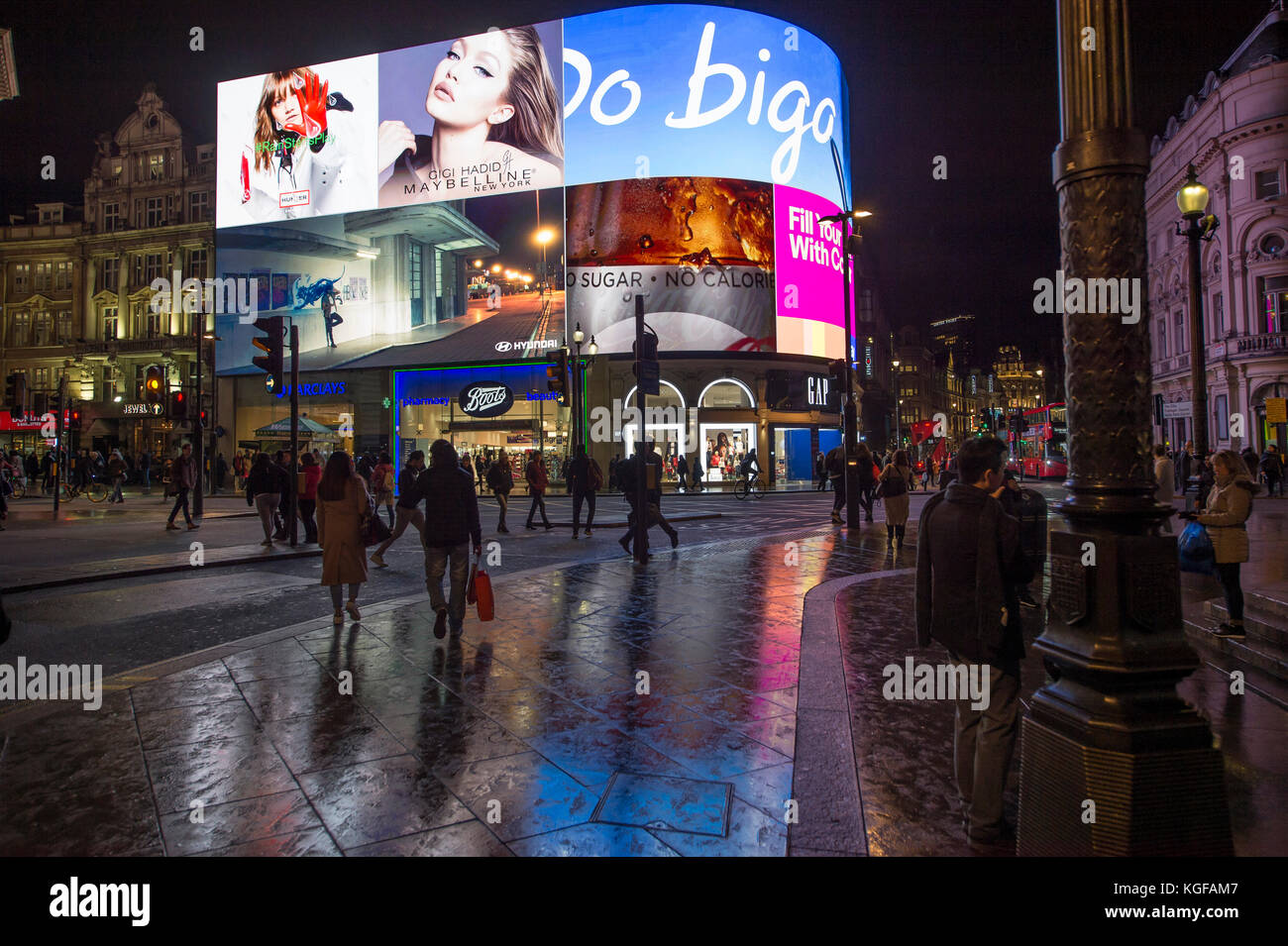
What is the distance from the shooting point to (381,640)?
679cm

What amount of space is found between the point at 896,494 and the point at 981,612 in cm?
1038

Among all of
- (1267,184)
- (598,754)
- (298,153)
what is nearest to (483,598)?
(598,754)

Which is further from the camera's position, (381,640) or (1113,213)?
(381,640)

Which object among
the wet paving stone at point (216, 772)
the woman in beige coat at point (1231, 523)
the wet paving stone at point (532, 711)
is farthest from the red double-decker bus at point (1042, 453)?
the wet paving stone at point (216, 772)

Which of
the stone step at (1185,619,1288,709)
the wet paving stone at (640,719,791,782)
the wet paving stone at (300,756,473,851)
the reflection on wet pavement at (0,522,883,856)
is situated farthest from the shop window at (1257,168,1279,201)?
the wet paving stone at (300,756,473,851)

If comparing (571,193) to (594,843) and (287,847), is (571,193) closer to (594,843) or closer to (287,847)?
(287,847)

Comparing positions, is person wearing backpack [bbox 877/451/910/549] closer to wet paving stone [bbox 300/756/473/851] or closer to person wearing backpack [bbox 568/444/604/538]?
person wearing backpack [bbox 568/444/604/538]

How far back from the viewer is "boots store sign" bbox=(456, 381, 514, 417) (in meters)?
35.2

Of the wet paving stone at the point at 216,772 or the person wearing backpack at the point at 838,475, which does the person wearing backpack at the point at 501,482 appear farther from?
the wet paving stone at the point at 216,772

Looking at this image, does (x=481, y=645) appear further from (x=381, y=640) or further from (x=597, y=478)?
(x=597, y=478)

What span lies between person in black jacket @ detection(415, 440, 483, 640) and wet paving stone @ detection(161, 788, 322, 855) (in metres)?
3.37

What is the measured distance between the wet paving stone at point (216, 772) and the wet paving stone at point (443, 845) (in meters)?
0.91
